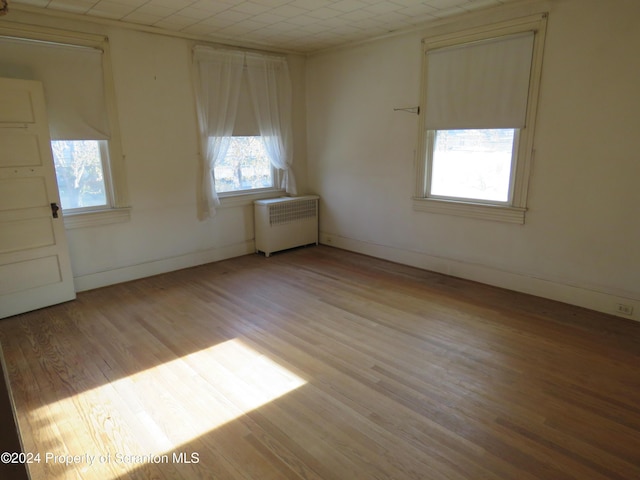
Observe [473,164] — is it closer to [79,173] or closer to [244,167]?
[244,167]

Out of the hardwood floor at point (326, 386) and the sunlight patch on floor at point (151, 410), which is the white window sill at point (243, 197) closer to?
the hardwood floor at point (326, 386)

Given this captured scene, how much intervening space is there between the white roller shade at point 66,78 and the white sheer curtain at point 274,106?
186 cm

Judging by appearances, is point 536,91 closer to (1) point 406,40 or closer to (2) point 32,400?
(1) point 406,40

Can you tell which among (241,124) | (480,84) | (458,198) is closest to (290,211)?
(241,124)

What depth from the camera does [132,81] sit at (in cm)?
416

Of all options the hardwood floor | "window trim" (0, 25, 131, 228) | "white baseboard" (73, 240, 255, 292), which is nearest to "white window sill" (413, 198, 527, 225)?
the hardwood floor

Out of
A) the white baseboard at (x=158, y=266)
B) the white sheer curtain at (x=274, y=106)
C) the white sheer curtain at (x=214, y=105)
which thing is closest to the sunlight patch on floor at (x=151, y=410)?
the white baseboard at (x=158, y=266)

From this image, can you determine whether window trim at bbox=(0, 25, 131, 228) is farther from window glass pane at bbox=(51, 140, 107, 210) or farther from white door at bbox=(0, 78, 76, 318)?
white door at bbox=(0, 78, 76, 318)

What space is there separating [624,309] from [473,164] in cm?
193

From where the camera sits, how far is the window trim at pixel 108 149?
3.62 meters

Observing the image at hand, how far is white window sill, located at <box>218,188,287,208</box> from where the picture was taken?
203 inches

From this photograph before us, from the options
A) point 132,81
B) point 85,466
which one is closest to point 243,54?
point 132,81

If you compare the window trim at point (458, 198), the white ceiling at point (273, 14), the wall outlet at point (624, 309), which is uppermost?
the white ceiling at point (273, 14)

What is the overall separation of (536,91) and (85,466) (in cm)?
438
